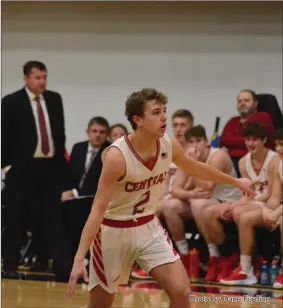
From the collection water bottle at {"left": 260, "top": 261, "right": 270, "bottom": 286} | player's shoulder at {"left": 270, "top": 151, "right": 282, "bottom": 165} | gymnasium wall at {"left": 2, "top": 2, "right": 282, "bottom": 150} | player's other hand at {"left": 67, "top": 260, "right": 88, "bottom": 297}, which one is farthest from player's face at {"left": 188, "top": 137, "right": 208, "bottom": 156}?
player's other hand at {"left": 67, "top": 260, "right": 88, "bottom": 297}

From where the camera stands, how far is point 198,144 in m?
8.12

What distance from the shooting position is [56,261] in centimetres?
837

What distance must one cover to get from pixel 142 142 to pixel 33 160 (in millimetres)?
3780

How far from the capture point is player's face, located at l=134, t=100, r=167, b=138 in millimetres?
4562

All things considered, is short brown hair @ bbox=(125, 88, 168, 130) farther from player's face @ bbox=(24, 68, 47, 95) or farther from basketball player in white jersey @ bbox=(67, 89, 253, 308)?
player's face @ bbox=(24, 68, 47, 95)

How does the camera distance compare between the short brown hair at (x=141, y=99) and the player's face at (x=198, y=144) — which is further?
the player's face at (x=198, y=144)

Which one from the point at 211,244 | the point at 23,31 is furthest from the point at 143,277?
the point at 23,31

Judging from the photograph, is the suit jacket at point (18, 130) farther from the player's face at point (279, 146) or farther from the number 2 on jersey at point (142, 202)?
the number 2 on jersey at point (142, 202)

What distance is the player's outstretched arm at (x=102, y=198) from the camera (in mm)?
4320

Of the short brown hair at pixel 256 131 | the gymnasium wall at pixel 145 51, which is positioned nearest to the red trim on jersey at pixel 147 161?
the short brown hair at pixel 256 131

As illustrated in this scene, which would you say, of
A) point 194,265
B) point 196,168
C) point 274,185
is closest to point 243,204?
point 274,185

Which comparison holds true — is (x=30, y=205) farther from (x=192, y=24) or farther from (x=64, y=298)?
(x=192, y=24)

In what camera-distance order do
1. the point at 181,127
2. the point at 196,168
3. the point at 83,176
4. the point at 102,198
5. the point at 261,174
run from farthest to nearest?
the point at 83,176, the point at 181,127, the point at 261,174, the point at 196,168, the point at 102,198

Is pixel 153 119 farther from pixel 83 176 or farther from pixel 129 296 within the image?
pixel 83 176
